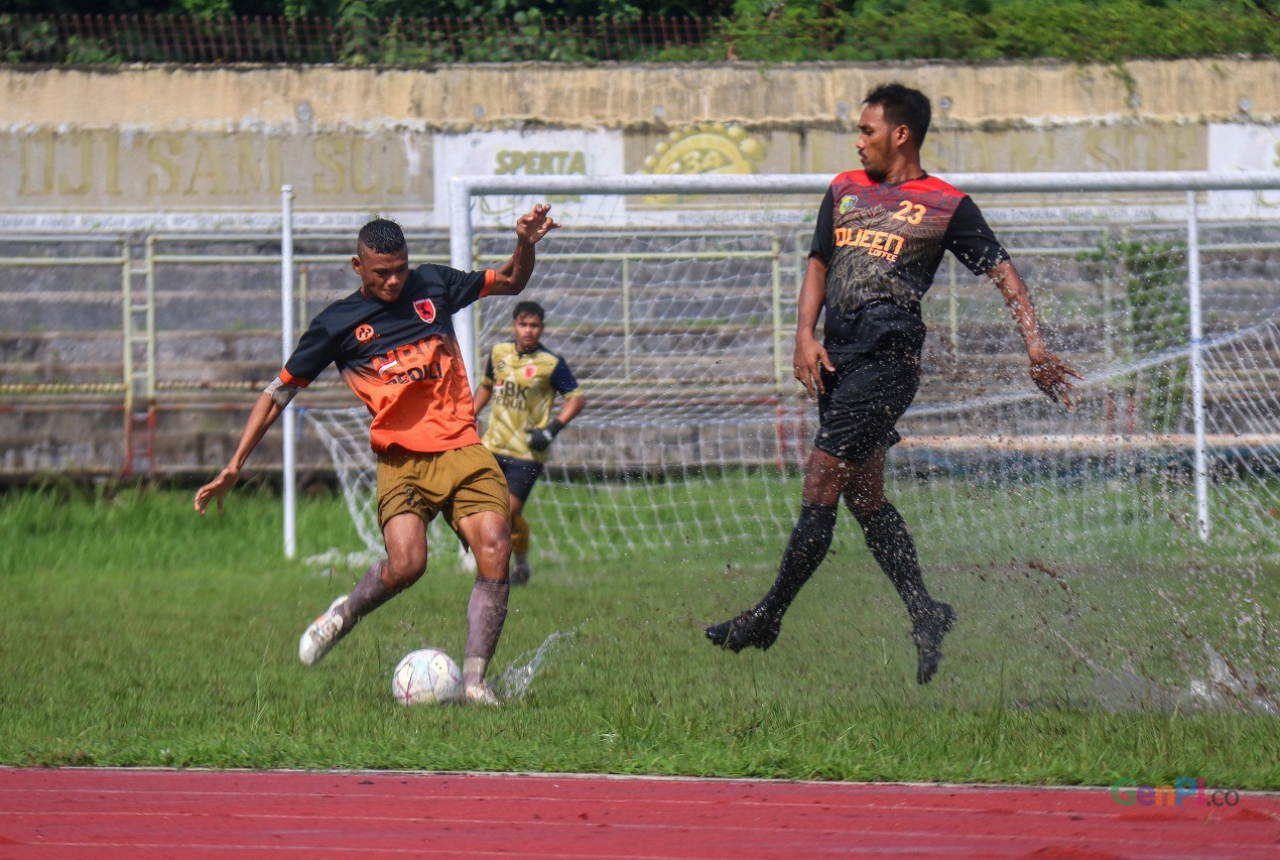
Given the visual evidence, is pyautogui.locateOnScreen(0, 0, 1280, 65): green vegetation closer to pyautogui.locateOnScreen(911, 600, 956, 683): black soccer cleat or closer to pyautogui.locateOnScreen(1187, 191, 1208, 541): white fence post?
pyautogui.locateOnScreen(1187, 191, 1208, 541): white fence post

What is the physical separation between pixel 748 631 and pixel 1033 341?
156 cm

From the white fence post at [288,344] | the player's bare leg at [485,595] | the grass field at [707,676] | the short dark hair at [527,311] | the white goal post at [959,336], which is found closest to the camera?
the grass field at [707,676]

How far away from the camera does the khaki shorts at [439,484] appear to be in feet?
19.2

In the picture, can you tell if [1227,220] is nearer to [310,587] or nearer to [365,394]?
[310,587]

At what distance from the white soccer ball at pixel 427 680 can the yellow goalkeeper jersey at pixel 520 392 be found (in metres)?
4.13

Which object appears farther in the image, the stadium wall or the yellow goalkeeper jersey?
the stadium wall

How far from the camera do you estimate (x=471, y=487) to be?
5.86 metres

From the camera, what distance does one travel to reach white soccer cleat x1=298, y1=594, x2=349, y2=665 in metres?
6.13

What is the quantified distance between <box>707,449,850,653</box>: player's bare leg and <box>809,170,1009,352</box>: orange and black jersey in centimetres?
47

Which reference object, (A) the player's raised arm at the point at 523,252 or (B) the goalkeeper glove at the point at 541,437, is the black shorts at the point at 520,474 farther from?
(A) the player's raised arm at the point at 523,252

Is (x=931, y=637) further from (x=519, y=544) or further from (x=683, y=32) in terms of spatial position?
(x=683, y=32)

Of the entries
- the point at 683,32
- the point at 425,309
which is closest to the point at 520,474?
the point at 425,309

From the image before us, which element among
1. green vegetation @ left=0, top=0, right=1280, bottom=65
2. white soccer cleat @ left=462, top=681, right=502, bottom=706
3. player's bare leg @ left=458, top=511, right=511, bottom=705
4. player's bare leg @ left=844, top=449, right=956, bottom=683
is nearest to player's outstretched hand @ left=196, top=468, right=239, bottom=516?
player's bare leg @ left=458, top=511, right=511, bottom=705

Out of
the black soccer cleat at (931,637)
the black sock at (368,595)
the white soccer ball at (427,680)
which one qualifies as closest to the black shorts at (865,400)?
the black soccer cleat at (931,637)
